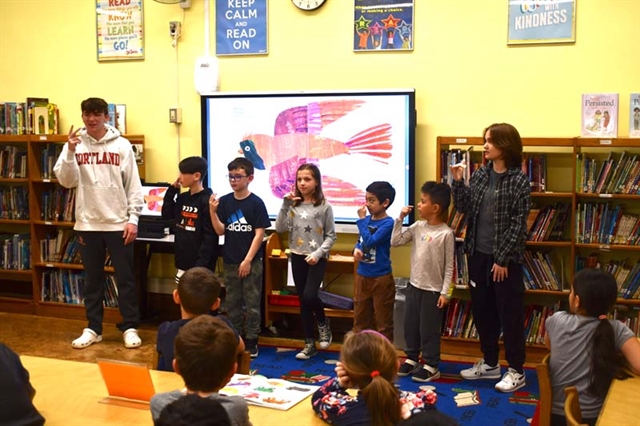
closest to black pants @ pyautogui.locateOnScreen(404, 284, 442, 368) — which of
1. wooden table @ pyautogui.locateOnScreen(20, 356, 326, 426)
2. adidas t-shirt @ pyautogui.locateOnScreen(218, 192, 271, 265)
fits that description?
adidas t-shirt @ pyautogui.locateOnScreen(218, 192, 271, 265)

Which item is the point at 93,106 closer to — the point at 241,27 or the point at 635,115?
the point at 241,27

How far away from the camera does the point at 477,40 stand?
495 cm

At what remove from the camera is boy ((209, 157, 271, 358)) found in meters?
4.58

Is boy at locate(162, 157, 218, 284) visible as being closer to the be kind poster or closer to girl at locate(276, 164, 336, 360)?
girl at locate(276, 164, 336, 360)

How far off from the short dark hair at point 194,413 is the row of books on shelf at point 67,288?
442 cm

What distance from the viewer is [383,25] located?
5.12m

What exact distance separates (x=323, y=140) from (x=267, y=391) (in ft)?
10.7

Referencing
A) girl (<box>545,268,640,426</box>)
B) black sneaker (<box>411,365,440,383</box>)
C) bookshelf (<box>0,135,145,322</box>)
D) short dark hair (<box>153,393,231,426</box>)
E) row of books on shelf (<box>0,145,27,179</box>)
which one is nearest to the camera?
short dark hair (<box>153,393,231,426</box>)

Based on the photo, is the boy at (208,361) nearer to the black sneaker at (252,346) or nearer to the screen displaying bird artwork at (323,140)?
the black sneaker at (252,346)

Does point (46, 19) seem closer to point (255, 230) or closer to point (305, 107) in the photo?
point (305, 107)

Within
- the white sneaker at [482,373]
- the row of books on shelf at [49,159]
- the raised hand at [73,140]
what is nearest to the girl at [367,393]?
the white sneaker at [482,373]

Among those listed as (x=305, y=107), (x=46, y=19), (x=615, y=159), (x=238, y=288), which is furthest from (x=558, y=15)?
(x=46, y=19)

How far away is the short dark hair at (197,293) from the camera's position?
2.65m

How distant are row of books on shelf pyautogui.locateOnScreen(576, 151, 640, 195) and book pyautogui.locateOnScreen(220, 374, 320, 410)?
298 cm
